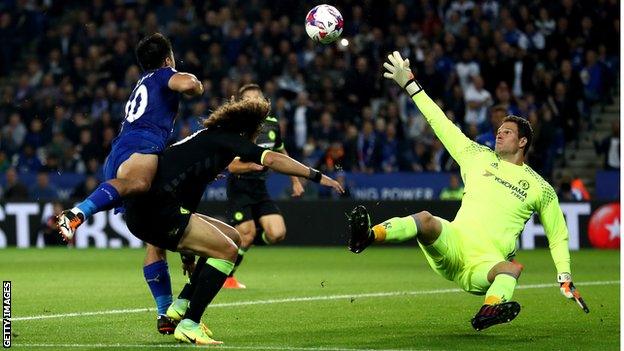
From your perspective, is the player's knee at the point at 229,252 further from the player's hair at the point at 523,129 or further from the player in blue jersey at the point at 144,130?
the player's hair at the point at 523,129

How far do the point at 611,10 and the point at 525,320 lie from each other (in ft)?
47.9

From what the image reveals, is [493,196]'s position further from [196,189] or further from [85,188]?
[85,188]

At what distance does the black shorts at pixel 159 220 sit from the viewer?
28.2 ft

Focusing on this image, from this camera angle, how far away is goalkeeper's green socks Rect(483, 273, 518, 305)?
28.4 ft

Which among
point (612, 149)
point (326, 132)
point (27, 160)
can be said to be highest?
point (612, 149)

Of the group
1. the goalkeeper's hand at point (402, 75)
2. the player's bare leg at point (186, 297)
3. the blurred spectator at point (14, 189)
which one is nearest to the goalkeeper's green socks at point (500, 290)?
the goalkeeper's hand at point (402, 75)

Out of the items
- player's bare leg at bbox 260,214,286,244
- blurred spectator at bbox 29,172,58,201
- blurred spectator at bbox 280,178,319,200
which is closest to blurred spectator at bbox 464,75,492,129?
blurred spectator at bbox 280,178,319,200

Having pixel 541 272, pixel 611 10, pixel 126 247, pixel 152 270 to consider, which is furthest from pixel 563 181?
pixel 152 270

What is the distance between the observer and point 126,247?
22.5 m

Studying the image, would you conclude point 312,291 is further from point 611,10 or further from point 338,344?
point 611,10

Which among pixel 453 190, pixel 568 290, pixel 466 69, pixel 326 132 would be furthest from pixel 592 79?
pixel 568 290

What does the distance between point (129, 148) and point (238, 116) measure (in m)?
0.84

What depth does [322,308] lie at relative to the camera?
1139 centimetres

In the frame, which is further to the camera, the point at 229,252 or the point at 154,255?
the point at 154,255
